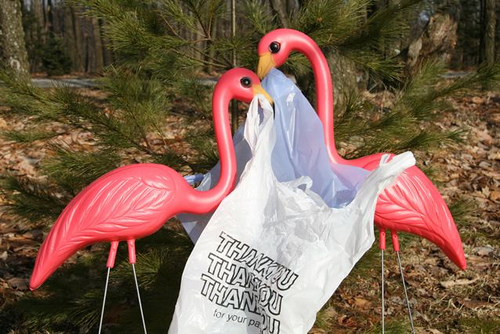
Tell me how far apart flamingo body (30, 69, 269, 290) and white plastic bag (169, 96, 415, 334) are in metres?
0.12

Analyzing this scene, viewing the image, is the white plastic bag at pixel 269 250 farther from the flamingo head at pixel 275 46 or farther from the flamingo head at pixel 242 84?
the flamingo head at pixel 275 46

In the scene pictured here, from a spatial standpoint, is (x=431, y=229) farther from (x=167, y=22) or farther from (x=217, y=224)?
(x=167, y=22)

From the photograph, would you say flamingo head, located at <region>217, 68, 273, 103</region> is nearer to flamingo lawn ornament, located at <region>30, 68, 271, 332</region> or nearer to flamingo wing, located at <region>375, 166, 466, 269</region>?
flamingo lawn ornament, located at <region>30, 68, 271, 332</region>

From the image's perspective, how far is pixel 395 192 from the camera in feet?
6.18

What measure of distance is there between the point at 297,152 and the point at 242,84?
0.27 m

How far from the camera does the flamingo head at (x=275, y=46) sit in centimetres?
193

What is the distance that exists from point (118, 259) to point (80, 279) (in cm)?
21

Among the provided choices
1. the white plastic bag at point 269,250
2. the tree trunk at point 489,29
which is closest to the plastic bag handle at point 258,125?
the white plastic bag at point 269,250

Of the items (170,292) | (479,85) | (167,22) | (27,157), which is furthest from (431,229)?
(27,157)

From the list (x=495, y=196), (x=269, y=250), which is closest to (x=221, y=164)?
(x=269, y=250)

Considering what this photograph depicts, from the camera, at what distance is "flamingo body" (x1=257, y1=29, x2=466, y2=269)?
1892 mm

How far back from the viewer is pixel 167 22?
2.47 metres

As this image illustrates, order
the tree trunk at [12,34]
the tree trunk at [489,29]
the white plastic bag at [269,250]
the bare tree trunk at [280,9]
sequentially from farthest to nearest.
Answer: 1. the tree trunk at [489,29]
2. the tree trunk at [12,34]
3. the bare tree trunk at [280,9]
4. the white plastic bag at [269,250]

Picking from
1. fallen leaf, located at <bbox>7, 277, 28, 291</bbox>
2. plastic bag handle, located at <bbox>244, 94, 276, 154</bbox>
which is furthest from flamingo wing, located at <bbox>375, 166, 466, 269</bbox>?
fallen leaf, located at <bbox>7, 277, 28, 291</bbox>
